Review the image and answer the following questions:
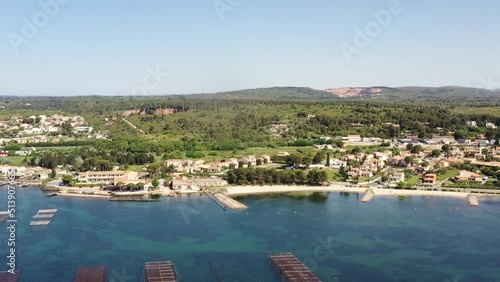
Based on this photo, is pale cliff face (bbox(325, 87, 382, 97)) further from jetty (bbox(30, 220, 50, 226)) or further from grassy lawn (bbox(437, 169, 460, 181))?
jetty (bbox(30, 220, 50, 226))

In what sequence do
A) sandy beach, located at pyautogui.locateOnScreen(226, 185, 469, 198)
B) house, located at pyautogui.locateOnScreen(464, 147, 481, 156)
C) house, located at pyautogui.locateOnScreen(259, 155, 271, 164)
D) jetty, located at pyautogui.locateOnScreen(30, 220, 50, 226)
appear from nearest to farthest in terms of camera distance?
1. jetty, located at pyautogui.locateOnScreen(30, 220, 50, 226)
2. sandy beach, located at pyautogui.locateOnScreen(226, 185, 469, 198)
3. house, located at pyautogui.locateOnScreen(259, 155, 271, 164)
4. house, located at pyautogui.locateOnScreen(464, 147, 481, 156)

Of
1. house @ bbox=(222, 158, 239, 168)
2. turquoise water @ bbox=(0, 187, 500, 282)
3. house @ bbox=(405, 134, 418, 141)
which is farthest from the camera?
house @ bbox=(405, 134, 418, 141)

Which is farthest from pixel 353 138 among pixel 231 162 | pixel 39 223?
pixel 39 223

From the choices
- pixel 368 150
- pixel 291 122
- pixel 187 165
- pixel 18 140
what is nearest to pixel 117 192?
pixel 187 165

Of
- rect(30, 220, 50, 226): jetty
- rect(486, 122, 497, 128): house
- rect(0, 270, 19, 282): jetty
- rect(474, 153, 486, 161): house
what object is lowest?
rect(0, 270, 19, 282): jetty

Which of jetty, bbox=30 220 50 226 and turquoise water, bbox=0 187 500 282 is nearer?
turquoise water, bbox=0 187 500 282

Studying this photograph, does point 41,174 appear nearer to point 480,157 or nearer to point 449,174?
point 449,174

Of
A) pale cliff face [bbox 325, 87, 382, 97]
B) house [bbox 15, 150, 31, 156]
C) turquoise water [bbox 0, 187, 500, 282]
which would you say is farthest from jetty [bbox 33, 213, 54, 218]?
pale cliff face [bbox 325, 87, 382, 97]

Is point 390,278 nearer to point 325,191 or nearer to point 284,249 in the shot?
point 284,249
